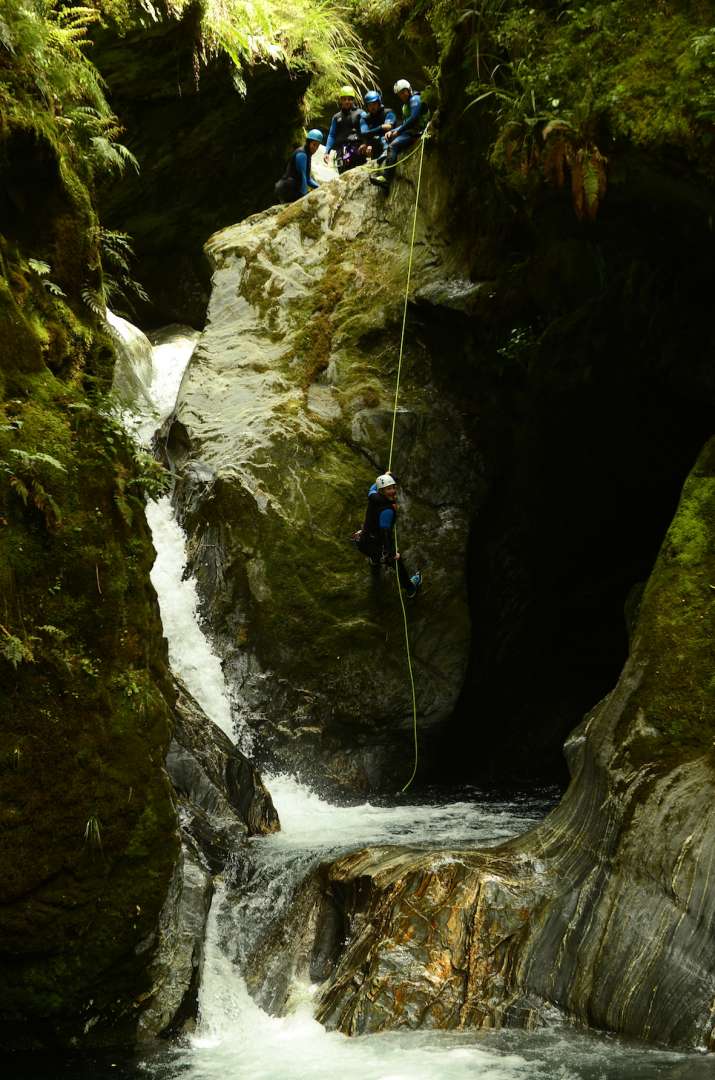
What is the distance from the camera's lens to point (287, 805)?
36.3 ft

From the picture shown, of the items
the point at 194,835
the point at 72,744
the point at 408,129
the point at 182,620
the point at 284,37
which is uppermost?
the point at 284,37

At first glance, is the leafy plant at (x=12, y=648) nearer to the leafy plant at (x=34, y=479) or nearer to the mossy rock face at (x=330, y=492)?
the leafy plant at (x=34, y=479)

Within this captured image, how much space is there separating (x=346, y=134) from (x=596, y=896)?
14.1 m

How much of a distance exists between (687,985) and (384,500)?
6.98m

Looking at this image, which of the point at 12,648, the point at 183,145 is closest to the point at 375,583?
the point at 12,648

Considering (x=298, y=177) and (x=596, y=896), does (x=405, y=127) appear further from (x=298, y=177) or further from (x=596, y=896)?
(x=596, y=896)

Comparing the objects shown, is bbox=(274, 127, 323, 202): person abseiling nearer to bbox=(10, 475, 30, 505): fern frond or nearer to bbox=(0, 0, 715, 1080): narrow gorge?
bbox=(0, 0, 715, 1080): narrow gorge

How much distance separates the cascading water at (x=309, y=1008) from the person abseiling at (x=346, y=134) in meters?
9.22

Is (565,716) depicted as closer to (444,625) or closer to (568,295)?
(444,625)

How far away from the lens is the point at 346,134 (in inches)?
663

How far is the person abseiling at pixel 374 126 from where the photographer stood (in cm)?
1580

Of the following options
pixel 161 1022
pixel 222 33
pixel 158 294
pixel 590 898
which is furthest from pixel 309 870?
pixel 158 294

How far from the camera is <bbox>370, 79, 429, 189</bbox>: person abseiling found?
512 inches

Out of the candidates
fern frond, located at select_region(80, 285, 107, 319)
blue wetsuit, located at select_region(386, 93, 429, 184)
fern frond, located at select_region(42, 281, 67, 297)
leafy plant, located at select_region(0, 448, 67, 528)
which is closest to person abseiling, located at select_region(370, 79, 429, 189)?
blue wetsuit, located at select_region(386, 93, 429, 184)
